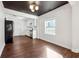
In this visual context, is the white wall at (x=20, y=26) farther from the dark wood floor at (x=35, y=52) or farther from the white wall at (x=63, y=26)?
the dark wood floor at (x=35, y=52)

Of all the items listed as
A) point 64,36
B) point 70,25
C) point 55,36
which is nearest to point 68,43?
point 64,36

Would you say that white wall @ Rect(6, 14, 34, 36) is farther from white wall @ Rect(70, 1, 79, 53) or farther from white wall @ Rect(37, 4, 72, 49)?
white wall @ Rect(70, 1, 79, 53)

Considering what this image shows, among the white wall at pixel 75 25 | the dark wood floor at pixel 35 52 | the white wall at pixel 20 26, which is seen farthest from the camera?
the white wall at pixel 20 26

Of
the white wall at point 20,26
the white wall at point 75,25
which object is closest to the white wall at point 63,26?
the white wall at point 75,25

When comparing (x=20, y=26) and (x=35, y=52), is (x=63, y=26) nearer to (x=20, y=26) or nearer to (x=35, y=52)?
(x=35, y=52)

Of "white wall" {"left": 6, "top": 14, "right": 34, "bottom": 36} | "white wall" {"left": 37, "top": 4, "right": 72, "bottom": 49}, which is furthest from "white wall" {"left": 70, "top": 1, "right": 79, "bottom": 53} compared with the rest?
"white wall" {"left": 6, "top": 14, "right": 34, "bottom": 36}

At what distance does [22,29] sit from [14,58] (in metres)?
10.1

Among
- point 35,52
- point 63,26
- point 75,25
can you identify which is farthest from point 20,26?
point 75,25

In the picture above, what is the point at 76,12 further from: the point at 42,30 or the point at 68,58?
the point at 42,30

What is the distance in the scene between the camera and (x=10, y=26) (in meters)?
6.73

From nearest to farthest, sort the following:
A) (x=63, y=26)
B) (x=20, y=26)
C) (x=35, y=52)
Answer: (x=35, y=52) → (x=63, y=26) → (x=20, y=26)

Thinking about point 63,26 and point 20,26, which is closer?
point 63,26

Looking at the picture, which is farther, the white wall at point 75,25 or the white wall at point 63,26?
the white wall at point 63,26

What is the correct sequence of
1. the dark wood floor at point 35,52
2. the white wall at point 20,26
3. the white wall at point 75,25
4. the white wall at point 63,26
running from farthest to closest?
1. the white wall at point 20,26
2. the white wall at point 63,26
3. the white wall at point 75,25
4. the dark wood floor at point 35,52
